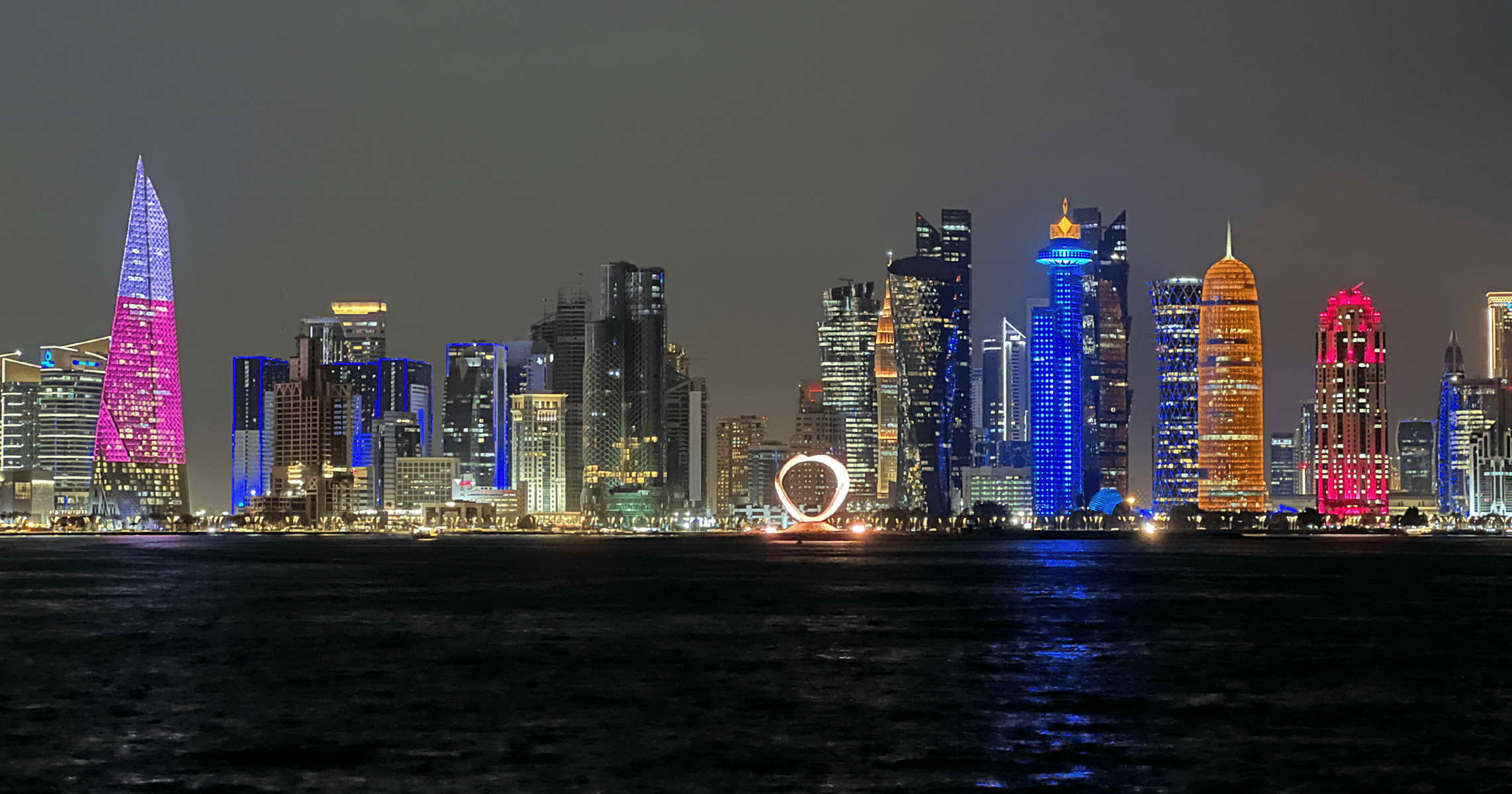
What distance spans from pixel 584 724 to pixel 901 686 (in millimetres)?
14270

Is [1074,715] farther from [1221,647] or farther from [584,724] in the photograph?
[1221,647]

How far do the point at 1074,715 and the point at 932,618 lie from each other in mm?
43874

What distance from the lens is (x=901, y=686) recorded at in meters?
58.5

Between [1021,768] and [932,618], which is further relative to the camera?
[932,618]

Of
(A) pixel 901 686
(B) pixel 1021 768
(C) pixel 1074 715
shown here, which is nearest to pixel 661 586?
(A) pixel 901 686

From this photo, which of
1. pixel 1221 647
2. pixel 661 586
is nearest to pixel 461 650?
pixel 1221 647

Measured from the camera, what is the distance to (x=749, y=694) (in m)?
56.5

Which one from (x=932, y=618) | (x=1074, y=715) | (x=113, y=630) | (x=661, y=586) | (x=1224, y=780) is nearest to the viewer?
(x=1224, y=780)

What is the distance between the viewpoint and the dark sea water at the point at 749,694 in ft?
133

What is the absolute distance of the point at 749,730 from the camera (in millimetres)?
47688

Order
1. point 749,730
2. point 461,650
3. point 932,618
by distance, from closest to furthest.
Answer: point 749,730
point 461,650
point 932,618

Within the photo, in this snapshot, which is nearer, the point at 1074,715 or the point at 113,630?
the point at 1074,715

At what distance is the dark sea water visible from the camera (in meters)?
40.6

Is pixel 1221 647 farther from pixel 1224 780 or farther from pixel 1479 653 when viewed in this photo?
pixel 1224 780
